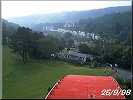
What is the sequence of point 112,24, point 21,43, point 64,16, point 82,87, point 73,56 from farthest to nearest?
point 112,24 < point 64,16 < point 73,56 < point 21,43 < point 82,87

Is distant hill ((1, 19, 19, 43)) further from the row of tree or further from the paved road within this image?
the paved road

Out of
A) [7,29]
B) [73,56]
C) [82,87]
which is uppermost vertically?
[7,29]

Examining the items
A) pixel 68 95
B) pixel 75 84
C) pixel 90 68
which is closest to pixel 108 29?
pixel 90 68

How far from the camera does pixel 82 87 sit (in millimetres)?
3502

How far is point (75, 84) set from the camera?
3.59m

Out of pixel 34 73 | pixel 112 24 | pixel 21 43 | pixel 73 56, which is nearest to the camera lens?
pixel 34 73

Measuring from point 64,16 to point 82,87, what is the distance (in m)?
1.14

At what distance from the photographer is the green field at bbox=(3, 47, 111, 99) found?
380 centimetres

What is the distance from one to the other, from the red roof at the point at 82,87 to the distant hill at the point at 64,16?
0.81 meters

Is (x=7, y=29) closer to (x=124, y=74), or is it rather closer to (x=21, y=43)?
(x=21, y=43)

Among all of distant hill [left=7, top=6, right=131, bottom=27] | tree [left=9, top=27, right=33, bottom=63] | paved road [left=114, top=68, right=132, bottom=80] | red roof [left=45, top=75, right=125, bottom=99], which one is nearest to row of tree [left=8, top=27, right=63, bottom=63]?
tree [left=9, top=27, right=33, bottom=63]

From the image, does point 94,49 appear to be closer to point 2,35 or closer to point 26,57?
point 26,57

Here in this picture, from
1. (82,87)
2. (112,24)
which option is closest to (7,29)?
(82,87)

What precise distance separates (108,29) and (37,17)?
0.92 meters
